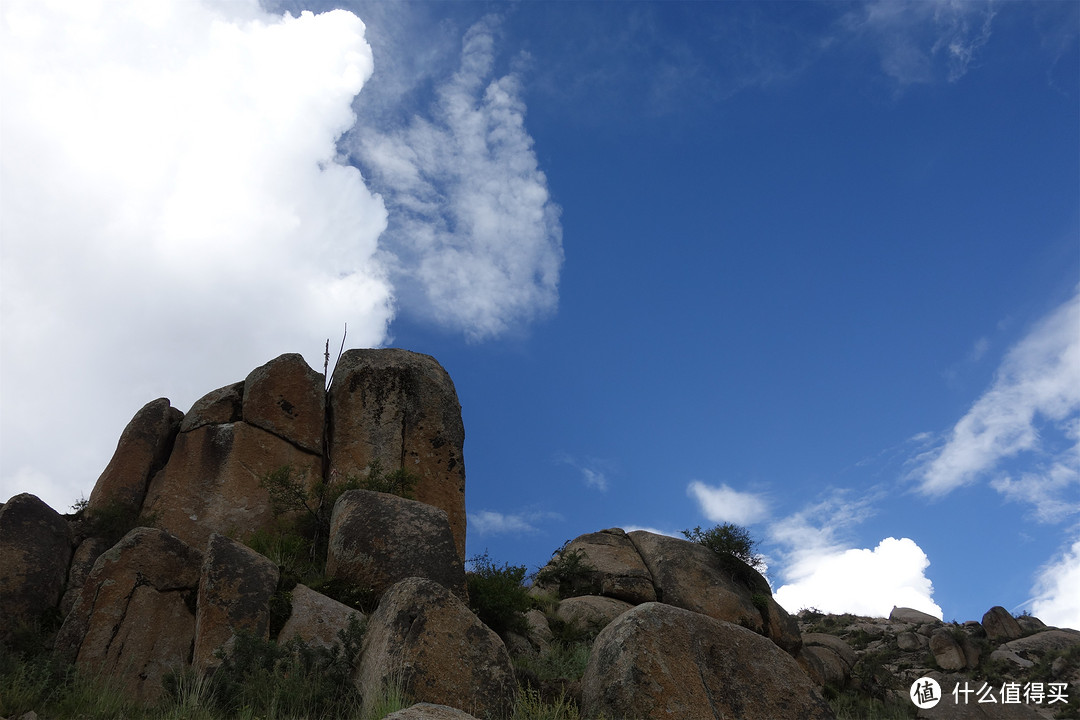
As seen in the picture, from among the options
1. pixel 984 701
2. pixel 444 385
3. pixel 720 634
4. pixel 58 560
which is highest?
pixel 444 385

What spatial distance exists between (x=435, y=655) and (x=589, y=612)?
498 inches

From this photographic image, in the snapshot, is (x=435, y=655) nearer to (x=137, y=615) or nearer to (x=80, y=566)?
(x=137, y=615)

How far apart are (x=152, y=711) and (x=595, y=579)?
1529 cm

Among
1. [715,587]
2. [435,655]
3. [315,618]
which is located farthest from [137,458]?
[715,587]

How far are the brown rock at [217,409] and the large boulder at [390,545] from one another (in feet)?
20.8

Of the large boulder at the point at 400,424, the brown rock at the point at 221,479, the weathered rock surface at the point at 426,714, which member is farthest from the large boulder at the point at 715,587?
the weathered rock surface at the point at 426,714

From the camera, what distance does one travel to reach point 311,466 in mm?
18734

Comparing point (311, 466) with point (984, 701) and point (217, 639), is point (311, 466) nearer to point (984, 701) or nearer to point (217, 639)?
point (217, 639)

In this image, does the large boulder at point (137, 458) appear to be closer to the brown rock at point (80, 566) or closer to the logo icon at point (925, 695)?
the brown rock at point (80, 566)

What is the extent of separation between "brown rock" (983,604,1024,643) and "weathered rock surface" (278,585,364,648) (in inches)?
1298

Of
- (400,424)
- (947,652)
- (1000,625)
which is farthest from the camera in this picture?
(1000,625)

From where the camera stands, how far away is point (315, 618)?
11289 millimetres

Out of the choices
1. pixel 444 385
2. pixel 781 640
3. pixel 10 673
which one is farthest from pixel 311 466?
pixel 781 640

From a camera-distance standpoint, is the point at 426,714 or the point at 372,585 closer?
the point at 426,714
